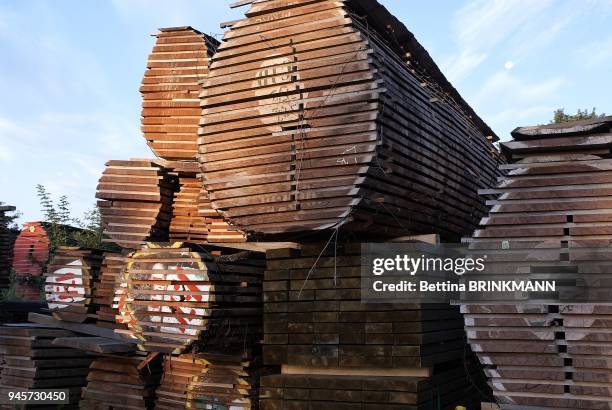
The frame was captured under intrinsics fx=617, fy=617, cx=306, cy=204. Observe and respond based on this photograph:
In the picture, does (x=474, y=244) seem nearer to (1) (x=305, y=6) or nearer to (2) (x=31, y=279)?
(1) (x=305, y=6)

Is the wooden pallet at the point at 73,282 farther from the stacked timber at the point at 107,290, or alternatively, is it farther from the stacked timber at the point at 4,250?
the stacked timber at the point at 4,250

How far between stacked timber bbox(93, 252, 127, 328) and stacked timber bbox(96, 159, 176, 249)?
501 mm

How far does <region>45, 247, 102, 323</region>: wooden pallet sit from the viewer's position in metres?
14.0

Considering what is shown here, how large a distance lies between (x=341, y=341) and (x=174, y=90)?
7146 mm

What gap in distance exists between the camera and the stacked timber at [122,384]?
1270 centimetres

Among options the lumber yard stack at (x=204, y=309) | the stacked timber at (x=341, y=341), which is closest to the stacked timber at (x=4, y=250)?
the lumber yard stack at (x=204, y=309)

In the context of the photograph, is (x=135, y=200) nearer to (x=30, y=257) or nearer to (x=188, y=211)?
(x=188, y=211)

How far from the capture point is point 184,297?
367 inches

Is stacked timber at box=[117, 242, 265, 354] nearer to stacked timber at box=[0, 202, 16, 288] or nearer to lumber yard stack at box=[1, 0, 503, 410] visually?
lumber yard stack at box=[1, 0, 503, 410]

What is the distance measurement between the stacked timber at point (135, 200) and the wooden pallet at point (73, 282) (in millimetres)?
1031

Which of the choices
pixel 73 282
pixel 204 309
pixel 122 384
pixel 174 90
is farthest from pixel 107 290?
pixel 204 309

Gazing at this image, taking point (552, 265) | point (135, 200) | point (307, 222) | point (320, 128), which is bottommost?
point (552, 265)

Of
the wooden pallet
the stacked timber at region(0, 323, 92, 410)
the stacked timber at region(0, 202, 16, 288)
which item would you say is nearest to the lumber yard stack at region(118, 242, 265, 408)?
the wooden pallet

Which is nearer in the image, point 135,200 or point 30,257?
point 135,200
